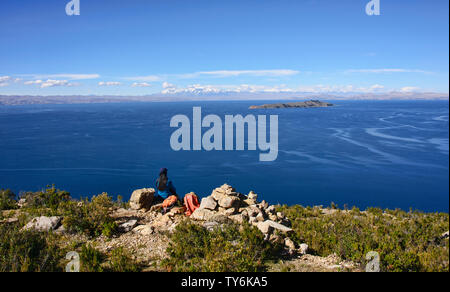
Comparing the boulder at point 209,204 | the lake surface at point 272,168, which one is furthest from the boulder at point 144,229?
the lake surface at point 272,168

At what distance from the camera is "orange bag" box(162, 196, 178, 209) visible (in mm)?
9633

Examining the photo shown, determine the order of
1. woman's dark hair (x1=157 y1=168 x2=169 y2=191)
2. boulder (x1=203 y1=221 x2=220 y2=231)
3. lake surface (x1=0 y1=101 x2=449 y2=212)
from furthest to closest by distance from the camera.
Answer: lake surface (x1=0 y1=101 x2=449 y2=212) < woman's dark hair (x1=157 y1=168 x2=169 y2=191) < boulder (x1=203 y1=221 x2=220 y2=231)

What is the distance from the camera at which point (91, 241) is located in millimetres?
7434

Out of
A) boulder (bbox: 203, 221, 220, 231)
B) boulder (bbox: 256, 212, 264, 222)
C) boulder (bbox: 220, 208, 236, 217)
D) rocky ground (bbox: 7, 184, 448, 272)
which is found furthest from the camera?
boulder (bbox: 220, 208, 236, 217)

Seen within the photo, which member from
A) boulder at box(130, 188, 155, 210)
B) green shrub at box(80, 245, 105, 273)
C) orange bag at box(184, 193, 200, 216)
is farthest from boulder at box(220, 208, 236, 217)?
green shrub at box(80, 245, 105, 273)

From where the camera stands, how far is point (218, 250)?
21.2 feet

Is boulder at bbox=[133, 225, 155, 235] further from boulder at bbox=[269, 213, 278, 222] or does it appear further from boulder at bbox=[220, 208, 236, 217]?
boulder at bbox=[269, 213, 278, 222]

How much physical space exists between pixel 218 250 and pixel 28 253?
417 cm

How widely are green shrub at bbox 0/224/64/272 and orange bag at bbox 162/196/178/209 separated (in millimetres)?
3432

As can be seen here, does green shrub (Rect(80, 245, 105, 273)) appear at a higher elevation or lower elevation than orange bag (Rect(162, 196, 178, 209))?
lower

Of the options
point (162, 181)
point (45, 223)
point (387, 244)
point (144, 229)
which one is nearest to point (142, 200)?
point (162, 181)

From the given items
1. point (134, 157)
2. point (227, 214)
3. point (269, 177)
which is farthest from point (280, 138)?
point (227, 214)

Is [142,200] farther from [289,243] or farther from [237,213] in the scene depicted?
[289,243]
